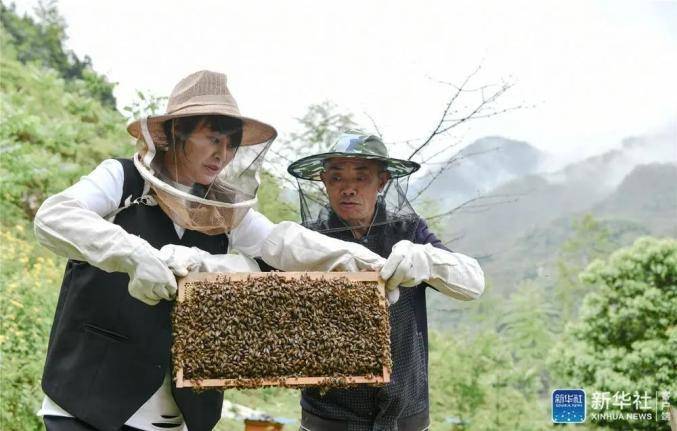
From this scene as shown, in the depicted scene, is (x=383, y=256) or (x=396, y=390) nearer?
(x=396, y=390)

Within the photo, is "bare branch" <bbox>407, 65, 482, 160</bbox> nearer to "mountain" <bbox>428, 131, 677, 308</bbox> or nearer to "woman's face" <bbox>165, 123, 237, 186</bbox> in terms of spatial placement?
"woman's face" <bbox>165, 123, 237, 186</bbox>

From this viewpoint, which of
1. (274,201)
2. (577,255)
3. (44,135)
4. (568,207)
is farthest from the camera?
(568,207)

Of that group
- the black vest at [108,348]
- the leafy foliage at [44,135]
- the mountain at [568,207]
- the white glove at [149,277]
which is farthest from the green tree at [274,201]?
the mountain at [568,207]

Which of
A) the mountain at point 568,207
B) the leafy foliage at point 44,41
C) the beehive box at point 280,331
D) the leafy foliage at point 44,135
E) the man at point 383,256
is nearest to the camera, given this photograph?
the beehive box at point 280,331

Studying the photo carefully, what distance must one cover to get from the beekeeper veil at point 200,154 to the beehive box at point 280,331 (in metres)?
0.28

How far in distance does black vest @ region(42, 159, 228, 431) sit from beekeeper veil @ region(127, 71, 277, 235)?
0.13 meters

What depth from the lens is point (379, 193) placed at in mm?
3137

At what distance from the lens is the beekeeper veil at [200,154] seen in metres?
2.55

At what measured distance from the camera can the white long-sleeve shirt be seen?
2244 mm

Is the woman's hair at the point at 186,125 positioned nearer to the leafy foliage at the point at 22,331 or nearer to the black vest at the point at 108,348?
the black vest at the point at 108,348

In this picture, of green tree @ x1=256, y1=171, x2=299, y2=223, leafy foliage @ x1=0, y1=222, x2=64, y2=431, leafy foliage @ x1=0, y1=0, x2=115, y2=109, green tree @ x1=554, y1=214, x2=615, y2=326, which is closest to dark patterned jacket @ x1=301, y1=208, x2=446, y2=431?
green tree @ x1=256, y1=171, x2=299, y2=223

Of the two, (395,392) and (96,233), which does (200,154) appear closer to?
(96,233)

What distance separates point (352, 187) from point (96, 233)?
3.62 feet

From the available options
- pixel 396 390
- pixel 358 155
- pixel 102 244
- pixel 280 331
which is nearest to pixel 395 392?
pixel 396 390
